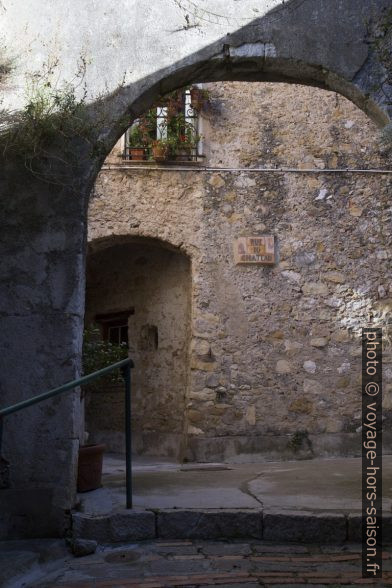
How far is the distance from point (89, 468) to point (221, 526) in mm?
1144

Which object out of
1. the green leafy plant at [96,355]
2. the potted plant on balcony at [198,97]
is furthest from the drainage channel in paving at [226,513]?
the potted plant on balcony at [198,97]

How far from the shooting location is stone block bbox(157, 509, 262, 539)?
3.35 meters

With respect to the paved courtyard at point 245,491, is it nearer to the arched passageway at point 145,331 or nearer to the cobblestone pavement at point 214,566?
the cobblestone pavement at point 214,566


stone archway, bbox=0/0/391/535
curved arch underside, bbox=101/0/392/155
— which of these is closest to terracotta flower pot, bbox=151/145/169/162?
stone archway, bbox=0/0/391/535

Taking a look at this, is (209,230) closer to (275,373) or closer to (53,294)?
(275,373)

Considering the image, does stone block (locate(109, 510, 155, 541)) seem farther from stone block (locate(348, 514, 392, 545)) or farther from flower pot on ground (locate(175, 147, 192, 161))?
flower pot on ground (locate(175, 147, 192, 161))

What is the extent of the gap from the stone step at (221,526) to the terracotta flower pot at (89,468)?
27.5 inches

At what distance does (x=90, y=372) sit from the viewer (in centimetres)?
482

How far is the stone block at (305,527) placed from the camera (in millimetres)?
3273

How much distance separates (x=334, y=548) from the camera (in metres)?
3.21

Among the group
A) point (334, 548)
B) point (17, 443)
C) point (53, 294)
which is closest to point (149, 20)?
point (53, 294)

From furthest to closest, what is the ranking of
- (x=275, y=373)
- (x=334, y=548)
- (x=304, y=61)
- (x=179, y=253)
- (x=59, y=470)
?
(x=179, y=253), (x=275, y=373), (x=304, y=61), (x=59, y=470), (x=334, y=548)

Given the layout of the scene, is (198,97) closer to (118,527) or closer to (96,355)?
(96,355)

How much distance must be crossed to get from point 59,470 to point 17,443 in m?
0.27
